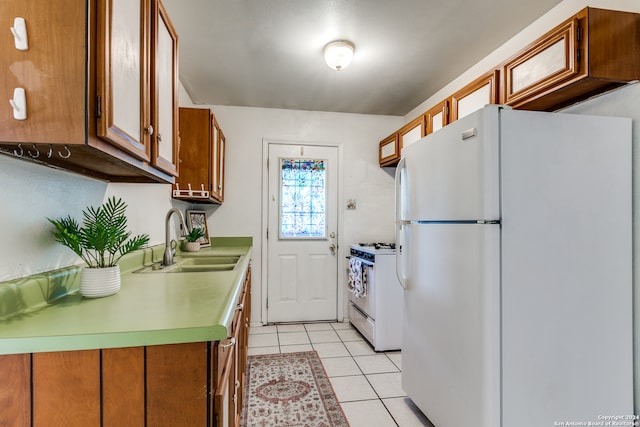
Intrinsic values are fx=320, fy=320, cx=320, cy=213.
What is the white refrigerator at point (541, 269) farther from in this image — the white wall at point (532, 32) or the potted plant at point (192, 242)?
the potted plant at point (192, 242)

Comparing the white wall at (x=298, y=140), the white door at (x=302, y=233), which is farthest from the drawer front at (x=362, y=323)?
the white wall at (x=298, y=140)

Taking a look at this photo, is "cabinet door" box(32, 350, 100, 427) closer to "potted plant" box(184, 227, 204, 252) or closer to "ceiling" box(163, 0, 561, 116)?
"ceiling" box(163, 0, 561, 116)

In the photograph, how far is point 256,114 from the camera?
356 cm

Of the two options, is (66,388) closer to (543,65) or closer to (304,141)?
→ (543,65)

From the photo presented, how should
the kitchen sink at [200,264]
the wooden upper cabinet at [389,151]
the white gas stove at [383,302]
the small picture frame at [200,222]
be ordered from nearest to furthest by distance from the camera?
the kitchen sink at [200,264] < the white gas stove at [383,302] < the small picture frame at [200,222] < the wooden upper cabinet at [389,151]

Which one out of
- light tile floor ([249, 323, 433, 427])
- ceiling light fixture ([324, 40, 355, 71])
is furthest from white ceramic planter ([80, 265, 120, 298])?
ceiling light fixture ([324, 40, 355, 71])

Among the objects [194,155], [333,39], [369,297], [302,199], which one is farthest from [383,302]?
[333,39]

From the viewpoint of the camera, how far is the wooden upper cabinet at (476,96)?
1.98 meters

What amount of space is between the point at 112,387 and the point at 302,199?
295 cm

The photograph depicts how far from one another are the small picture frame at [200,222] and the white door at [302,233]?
2.18 feet

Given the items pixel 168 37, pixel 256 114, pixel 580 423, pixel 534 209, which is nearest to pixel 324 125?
pixel 256 114

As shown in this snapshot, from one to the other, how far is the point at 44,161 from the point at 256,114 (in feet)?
8.79

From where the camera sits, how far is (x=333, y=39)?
2.19 metres

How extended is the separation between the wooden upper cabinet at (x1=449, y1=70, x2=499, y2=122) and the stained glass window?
166 centimetres
